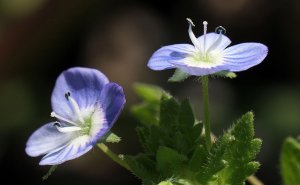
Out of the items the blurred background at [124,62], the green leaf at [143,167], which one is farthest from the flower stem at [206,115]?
the blurred background at [124,62]

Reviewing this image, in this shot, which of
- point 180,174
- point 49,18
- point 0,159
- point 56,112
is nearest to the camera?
point 180,174

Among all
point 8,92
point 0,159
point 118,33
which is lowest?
point 0,159

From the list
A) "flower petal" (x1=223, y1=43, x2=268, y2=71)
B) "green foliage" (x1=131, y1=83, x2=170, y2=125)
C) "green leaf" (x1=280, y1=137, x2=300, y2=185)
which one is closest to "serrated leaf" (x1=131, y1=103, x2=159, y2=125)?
"green foliage" (x1=131, y1=83, x2=170, y2=125)

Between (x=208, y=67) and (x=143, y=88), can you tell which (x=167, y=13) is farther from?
(x=208, y=67)

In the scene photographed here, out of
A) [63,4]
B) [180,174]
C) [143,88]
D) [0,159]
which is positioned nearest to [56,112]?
[143,88]

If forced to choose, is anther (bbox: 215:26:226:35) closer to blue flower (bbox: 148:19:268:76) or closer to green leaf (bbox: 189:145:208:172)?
blue flower (bbox: 148:19:268:76)

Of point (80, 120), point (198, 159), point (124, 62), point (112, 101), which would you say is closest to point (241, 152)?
point (198, 159)
